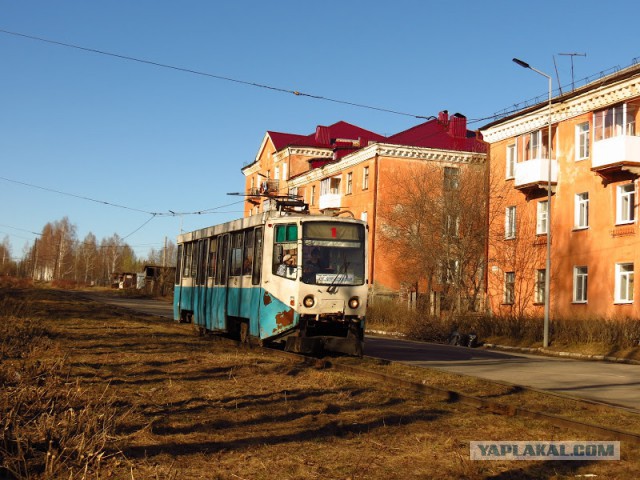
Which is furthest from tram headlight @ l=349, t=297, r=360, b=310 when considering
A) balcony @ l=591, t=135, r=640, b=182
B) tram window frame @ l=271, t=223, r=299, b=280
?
balcony @ l=591, t=135, r=640, b=182

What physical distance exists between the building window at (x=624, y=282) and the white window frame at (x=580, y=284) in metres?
1.96

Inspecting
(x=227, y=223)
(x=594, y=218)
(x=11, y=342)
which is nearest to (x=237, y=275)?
(x=227, y=223)

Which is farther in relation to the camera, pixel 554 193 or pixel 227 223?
pixel 554 193

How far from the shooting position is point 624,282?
102 feet

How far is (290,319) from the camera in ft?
53.2

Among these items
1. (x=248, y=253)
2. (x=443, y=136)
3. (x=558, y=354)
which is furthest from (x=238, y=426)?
(x=443, y=136)

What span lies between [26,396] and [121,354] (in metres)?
6.60

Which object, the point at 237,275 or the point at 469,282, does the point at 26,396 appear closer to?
the point at 237,275

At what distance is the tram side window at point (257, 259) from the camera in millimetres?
17219

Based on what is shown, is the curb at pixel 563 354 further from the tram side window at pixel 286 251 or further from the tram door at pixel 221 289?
the tram side window at pixel 286 251

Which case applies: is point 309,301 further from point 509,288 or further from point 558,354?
point 509,288

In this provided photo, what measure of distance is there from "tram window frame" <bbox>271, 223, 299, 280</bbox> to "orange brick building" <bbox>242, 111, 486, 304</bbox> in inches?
1068

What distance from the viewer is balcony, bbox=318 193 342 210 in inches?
2212

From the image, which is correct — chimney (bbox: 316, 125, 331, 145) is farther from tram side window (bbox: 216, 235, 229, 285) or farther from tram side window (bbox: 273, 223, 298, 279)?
tram side window (bbox: 273, 223, 298, 279)
